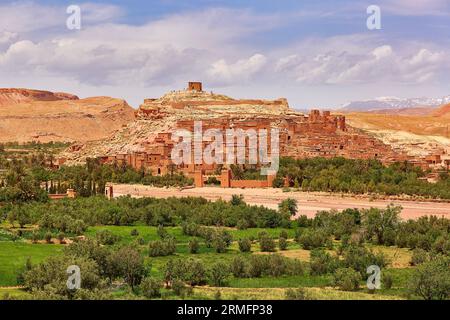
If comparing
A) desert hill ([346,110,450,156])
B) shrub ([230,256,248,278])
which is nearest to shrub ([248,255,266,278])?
shrub ([230,256,248,278])

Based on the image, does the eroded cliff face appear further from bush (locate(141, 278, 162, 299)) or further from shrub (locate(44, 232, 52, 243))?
bush (locate(141, 278, 162, 299))

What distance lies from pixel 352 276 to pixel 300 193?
85.8 feet

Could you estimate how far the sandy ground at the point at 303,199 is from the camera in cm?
4138

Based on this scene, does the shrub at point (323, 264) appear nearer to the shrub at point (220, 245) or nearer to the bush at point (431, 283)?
the bush at point (431, 283)

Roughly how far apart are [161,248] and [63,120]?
95.4 metres

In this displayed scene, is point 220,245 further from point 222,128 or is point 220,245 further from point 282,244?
point 222,128

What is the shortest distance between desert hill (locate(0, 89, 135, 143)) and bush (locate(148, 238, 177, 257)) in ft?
258

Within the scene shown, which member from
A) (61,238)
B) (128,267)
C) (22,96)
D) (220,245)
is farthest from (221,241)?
(22,96)

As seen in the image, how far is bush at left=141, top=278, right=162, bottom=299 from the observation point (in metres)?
20.6

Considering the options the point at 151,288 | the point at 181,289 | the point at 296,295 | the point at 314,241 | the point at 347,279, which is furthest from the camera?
the point at 314,241

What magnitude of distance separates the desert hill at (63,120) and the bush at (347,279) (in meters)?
85.8

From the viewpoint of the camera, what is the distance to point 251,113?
74000mm

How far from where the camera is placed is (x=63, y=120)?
121 meters
